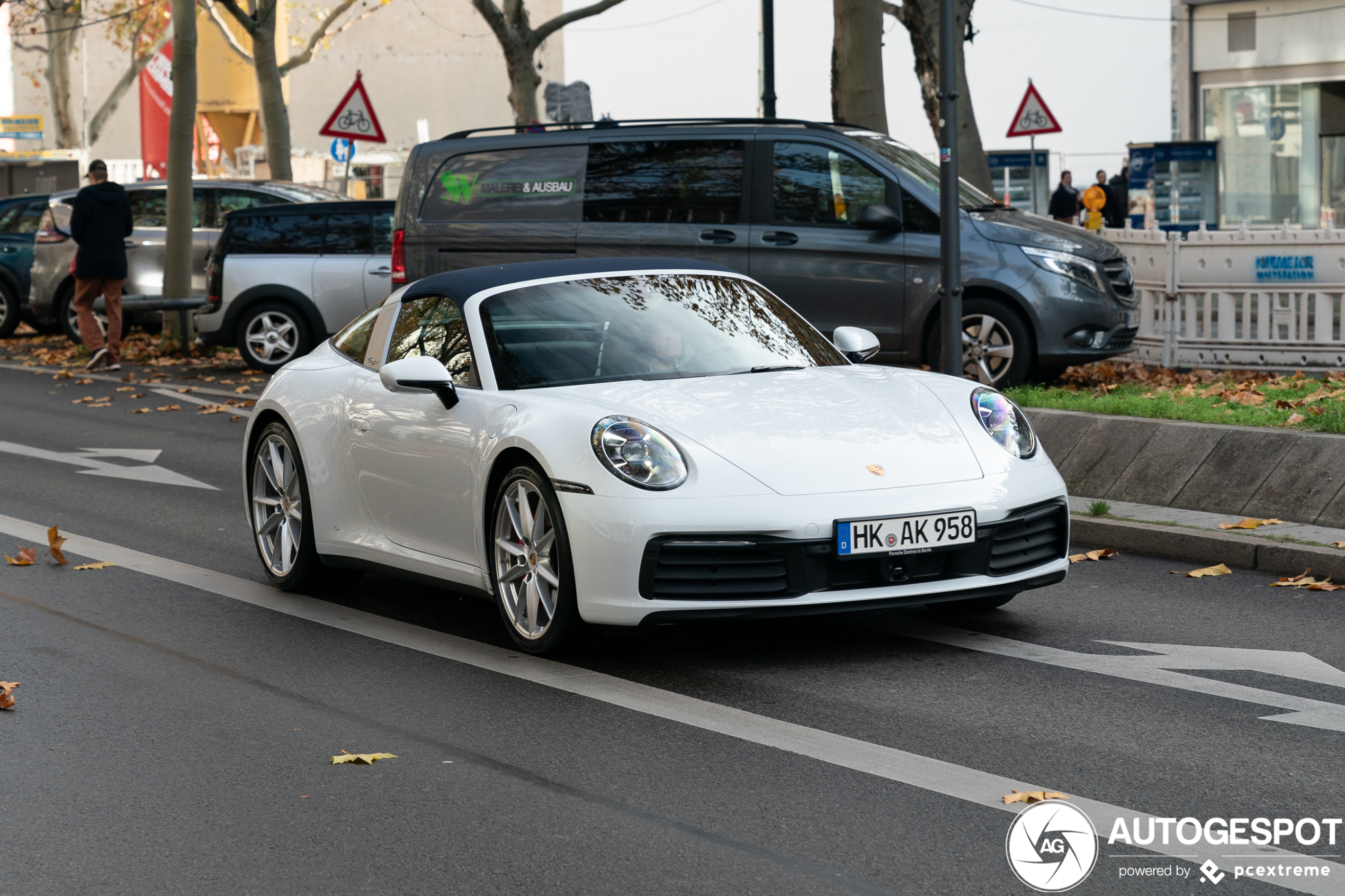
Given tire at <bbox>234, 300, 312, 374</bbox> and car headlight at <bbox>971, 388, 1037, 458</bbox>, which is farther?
tire at <bbox>234, 300, 312, 374</bbox>

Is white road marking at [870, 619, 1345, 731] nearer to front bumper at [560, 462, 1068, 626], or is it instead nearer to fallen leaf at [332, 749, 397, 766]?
front bumper at [560, 462, 1068, 626]

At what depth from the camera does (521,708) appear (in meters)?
5.48

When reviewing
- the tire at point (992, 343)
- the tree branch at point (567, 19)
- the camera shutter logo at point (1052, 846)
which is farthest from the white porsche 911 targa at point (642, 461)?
the tree branch at point (567, 19)

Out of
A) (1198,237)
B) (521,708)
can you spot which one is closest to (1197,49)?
(1198,237)

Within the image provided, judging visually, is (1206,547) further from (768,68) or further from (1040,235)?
(768,68)

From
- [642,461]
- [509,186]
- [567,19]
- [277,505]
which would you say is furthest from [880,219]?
[567,19]

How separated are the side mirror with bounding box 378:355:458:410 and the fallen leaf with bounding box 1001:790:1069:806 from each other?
2839mm

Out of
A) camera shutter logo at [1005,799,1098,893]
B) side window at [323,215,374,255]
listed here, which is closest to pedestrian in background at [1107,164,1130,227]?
side window at [323,215,374,255]

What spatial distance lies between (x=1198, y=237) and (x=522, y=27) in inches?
602

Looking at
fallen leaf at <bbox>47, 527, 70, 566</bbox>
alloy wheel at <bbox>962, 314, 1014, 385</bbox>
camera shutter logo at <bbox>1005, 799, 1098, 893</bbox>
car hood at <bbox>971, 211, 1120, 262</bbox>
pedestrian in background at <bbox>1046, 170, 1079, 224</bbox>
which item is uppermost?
pedestrian in background at <bbox>1046, 170, 1079, 224</bbox>

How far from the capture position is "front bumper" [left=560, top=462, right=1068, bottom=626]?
5664mm

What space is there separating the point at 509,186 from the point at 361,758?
30.5ft

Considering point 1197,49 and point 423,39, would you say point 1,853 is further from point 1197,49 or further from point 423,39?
point 423,39

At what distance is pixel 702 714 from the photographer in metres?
5.34
